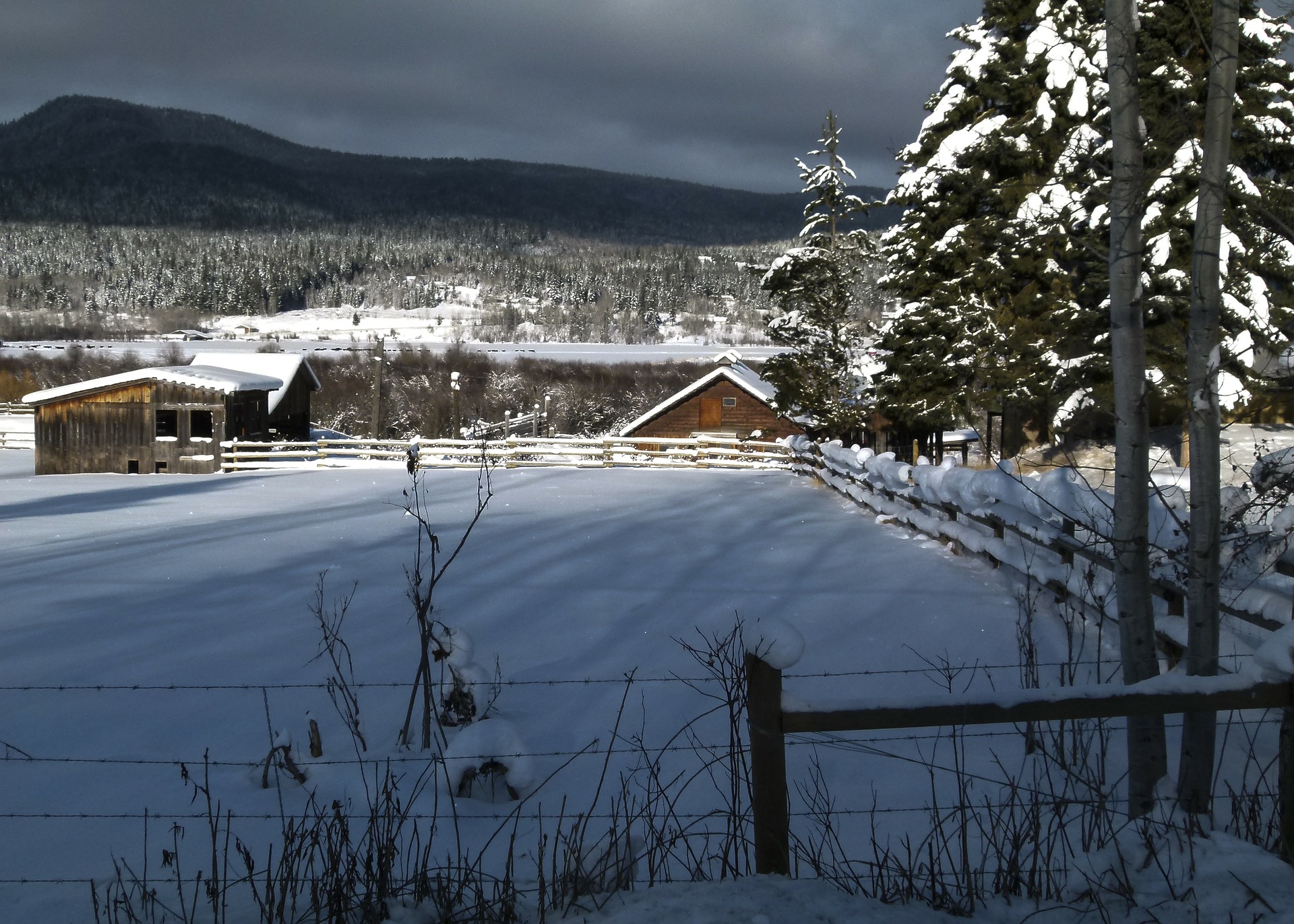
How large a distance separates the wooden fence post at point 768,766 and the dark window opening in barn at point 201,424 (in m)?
32.6

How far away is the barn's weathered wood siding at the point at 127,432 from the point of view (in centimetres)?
3175

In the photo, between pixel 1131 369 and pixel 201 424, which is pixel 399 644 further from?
pixel 201 424

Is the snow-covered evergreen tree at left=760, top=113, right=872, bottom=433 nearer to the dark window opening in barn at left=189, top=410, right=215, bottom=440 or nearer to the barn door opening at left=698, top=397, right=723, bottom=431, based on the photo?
the barn door opening at left=698, top=397, right=723, bottom=431

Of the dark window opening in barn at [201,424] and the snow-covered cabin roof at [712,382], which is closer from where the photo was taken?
the dark window opening in barn at [201,424]

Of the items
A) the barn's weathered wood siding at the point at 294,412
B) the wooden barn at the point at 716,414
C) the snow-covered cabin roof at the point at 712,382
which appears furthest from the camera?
the wooden barn at the point at 716,414

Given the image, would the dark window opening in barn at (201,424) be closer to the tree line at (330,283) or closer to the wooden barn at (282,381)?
the wooden barn at (282,381)

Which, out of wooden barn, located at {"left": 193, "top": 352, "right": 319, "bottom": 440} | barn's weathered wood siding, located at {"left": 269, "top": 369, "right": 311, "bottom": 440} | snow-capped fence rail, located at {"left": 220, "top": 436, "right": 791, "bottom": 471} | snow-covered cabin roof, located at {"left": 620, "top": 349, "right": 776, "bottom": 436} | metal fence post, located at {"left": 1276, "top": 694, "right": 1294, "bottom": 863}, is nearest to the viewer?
metal fence post, located at {"left": 1276, "top": 694, "right": 1294, "bottom": 863}

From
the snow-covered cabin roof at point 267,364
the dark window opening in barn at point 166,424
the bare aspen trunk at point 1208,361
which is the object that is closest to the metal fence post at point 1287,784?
the bare aspen trunk at point 1208,361

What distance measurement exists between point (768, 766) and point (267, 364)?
139ft

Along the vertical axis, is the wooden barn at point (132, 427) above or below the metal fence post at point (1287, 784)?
above

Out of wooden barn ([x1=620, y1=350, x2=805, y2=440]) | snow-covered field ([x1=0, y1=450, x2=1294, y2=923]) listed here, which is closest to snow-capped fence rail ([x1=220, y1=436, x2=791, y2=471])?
wooden barn ([x1=620, y1=350, x2=805, y2=440])

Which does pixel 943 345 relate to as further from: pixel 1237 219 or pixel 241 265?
pixel 241 265

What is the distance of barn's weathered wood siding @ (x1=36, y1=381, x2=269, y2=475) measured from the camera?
3175 centimetres

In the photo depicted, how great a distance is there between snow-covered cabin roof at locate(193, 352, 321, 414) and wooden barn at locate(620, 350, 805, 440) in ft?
46.7
